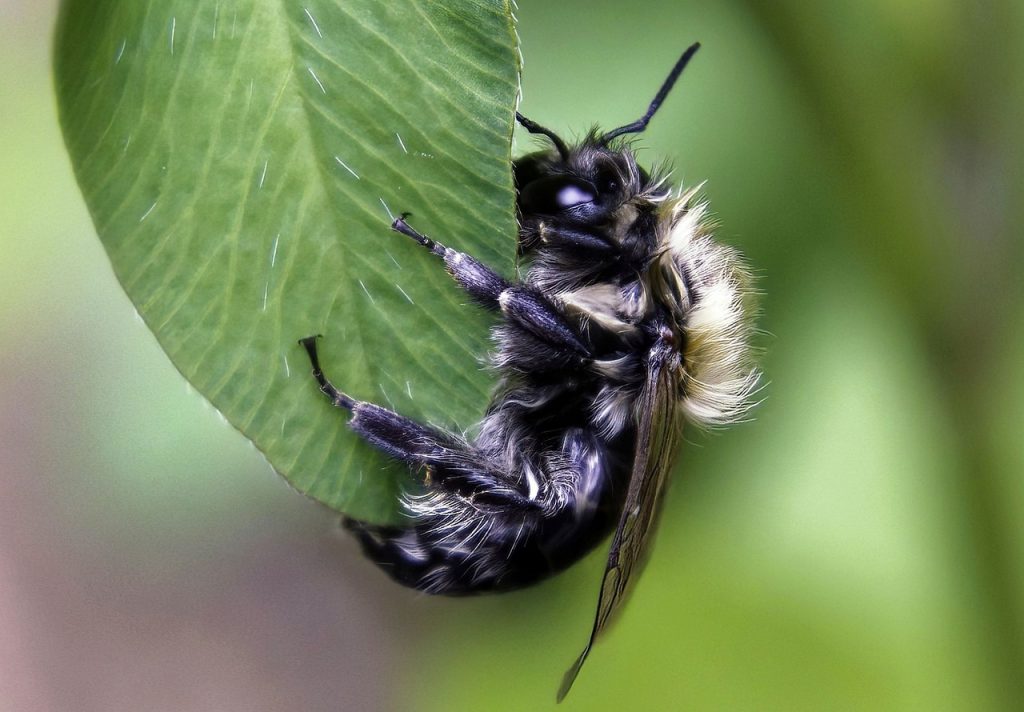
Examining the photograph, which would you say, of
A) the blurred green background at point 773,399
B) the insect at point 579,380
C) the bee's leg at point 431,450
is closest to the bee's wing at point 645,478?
the insect at point 579,380

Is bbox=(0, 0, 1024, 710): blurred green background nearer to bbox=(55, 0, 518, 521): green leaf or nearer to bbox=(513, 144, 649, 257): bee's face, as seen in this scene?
bbox=(513, 144, 649, 257): bee's face

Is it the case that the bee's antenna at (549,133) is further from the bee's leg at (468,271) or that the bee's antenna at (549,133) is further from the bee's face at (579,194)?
the bee's leg at (468,271)

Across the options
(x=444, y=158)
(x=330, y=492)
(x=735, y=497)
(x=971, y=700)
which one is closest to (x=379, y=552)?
(x=330, y=492)

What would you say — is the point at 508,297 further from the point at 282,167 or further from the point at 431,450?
the point at 282,167

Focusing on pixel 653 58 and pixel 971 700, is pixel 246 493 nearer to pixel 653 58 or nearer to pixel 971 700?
pixel 653 58

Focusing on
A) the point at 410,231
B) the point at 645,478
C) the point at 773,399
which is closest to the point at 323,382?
the point at 410,231

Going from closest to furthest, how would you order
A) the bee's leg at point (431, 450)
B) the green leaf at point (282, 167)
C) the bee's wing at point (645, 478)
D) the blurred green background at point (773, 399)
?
1. the green leaf at point (282, 167)
2. the bee's leg at point (431, 450)
3. the bee's wing at point (645, 478)
4. the blurred green background at point (773, 399)

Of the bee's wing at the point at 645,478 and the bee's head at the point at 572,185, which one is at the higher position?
the bee's head at the point at 572,185
